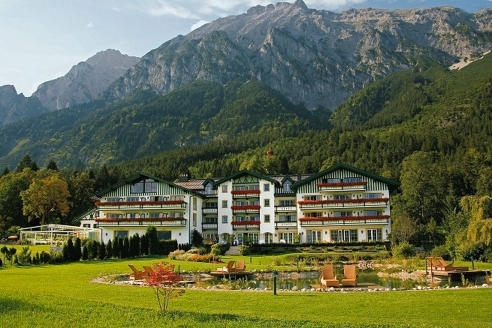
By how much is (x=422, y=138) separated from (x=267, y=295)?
104198 millimetres

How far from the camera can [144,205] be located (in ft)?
207

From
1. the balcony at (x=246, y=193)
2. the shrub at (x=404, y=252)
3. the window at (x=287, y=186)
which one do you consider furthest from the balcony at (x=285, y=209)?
the shrub at (x=404, y=252)

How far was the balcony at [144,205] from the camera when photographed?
61375mm

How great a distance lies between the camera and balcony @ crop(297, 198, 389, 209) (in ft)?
192

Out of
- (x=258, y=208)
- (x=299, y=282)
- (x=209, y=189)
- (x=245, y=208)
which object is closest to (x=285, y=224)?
(x=258, y=208)

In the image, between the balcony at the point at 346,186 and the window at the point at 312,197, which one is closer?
the balcony at the point at 346,186

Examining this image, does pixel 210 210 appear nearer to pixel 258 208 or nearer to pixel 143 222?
pixel 258 208

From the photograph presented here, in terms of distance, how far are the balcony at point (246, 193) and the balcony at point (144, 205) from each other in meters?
7.00

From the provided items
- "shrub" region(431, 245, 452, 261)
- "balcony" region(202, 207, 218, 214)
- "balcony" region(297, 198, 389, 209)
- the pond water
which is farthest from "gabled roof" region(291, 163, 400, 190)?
the pond water

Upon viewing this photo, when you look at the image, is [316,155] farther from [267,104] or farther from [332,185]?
[267,104]

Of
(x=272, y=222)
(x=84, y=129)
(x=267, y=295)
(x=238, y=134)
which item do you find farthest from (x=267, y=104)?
(x=267, y=295)

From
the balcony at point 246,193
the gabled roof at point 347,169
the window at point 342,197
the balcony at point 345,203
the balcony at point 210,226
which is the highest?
the gabled roof at point 347,169

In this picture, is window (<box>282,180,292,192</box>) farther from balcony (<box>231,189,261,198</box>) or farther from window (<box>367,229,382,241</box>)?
window (<box>367,229,382,241</box>)

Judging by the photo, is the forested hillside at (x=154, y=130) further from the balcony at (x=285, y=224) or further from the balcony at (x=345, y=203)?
the balcony at (x=345, y=203)
